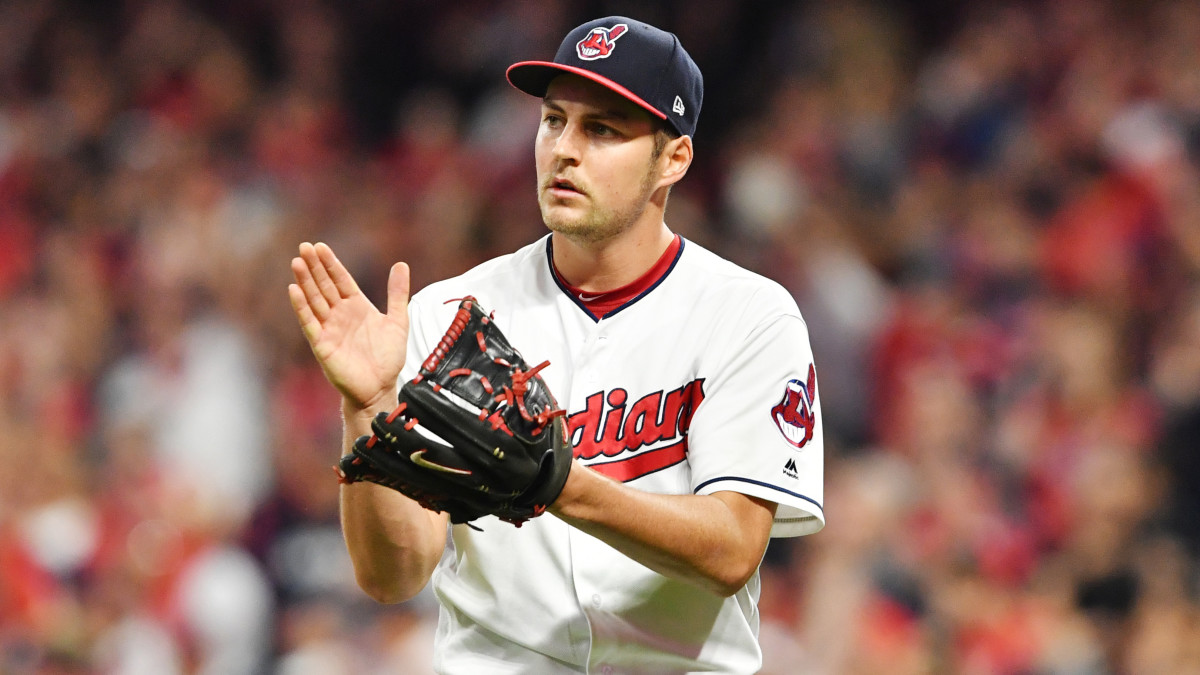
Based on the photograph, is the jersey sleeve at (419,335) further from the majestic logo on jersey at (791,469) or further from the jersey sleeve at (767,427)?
the majestic logo on jersey at (791,469)

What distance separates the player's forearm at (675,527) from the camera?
195 cm

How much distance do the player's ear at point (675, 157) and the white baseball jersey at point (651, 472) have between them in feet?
0.71

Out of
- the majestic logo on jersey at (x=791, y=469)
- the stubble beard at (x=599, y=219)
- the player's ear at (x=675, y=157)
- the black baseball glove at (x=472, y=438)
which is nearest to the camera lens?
the black baseball glove at (x=472, y=438)

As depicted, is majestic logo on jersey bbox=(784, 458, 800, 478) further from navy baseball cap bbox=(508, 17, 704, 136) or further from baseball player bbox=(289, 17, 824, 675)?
navy baseball cap bbox=(508, 17, 704, 136)

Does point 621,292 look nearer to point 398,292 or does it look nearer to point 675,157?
point 675,157

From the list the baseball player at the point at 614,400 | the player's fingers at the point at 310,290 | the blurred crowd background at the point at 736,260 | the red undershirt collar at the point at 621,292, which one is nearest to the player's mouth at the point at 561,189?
the baseball player at the point at 614,400

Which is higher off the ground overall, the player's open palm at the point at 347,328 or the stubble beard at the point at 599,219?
the stubble beard at the point at 599,219

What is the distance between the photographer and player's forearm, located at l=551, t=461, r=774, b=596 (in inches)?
76.7

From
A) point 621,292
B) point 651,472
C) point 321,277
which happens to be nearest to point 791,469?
point 651,472

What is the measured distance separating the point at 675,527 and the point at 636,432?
305 mm

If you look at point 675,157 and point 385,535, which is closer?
point 385,535

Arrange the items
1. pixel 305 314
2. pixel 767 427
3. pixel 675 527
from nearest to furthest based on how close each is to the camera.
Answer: pixel 675 527
pixel 305 314
pixel 767 427

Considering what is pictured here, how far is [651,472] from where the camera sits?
230 centimetres

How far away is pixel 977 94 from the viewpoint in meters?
6.37
